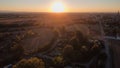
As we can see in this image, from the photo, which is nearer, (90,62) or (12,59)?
(90,62)

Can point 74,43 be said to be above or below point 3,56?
above

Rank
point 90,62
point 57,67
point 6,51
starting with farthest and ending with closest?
point 6,51 → point 90,62 → point 57,67

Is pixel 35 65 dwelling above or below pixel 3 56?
above

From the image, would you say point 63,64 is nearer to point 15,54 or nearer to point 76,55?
point 76,55

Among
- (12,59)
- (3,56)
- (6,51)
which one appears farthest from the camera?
(6,51)

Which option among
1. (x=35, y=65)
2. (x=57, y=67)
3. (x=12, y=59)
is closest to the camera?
(x=35, y=65)

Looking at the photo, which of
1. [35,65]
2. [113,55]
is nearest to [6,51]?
[35,65]

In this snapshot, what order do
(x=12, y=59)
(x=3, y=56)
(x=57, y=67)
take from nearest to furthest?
(x=57, y=67)
(x=12, y=59)
(x=3, y=56)

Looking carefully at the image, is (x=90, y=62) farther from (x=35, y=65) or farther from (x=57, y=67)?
(x=35, y=65)

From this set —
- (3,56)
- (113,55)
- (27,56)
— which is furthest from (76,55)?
(3,56)
